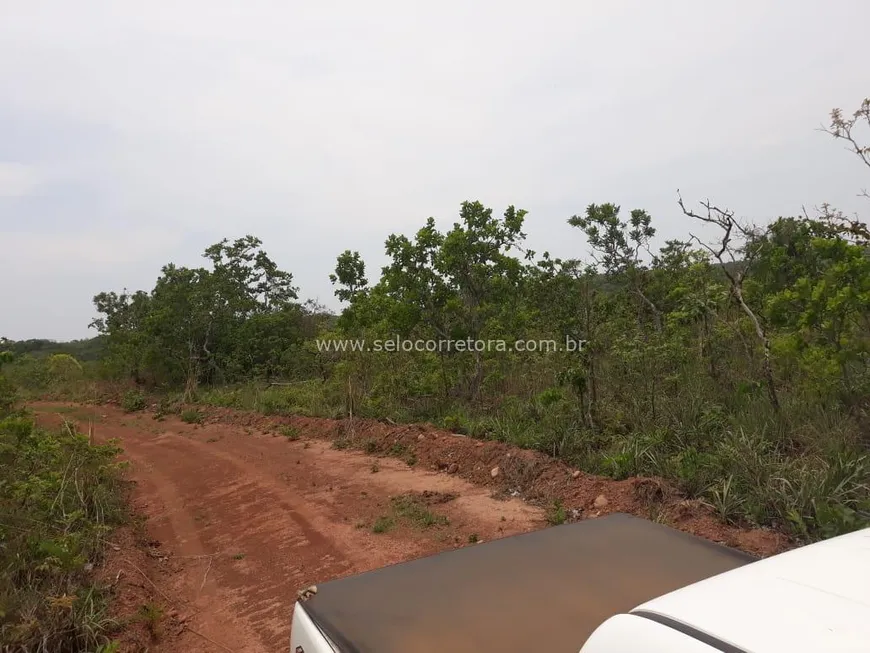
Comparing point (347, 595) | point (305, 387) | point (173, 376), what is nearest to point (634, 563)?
point (347, 595)

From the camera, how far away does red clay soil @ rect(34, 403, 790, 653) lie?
3912mm

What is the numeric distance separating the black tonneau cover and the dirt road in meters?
2.24

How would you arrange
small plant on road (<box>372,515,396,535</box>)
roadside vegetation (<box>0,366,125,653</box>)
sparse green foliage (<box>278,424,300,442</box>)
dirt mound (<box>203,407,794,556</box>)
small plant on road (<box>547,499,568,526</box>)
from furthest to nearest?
sparse green foliage (<box>278,424,300,442</box>) < small plant on road (<box>372,515,396,535</box>) < small plant on road (<box>547,499,568,526</box>) < dirt mound (<box>203,407,794,556</box>) < roadside vegetation (<box>0,366,125,653</box>)

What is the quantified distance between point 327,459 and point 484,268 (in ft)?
13.8

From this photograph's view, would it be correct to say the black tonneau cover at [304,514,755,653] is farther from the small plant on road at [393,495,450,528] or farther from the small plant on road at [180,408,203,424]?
the small plant on road at [180,408,203,424]

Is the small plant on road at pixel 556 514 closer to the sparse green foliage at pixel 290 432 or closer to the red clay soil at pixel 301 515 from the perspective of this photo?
the red clay soil at pixel 301 515

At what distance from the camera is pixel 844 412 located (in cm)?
509

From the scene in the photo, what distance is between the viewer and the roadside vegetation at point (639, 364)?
4773mm

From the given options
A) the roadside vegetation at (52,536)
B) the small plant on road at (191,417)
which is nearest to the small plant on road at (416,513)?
the roadside vegetation at (52,536)

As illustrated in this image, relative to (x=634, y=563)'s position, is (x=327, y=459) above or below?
below

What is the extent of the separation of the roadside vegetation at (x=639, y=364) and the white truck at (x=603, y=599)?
2592 millimetres

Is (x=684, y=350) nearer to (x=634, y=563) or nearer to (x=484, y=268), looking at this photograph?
(x=484, y=268)

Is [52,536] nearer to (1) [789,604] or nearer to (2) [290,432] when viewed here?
(1) [789,604]

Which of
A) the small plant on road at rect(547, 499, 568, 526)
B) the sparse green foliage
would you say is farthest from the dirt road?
the sparse green foliage
